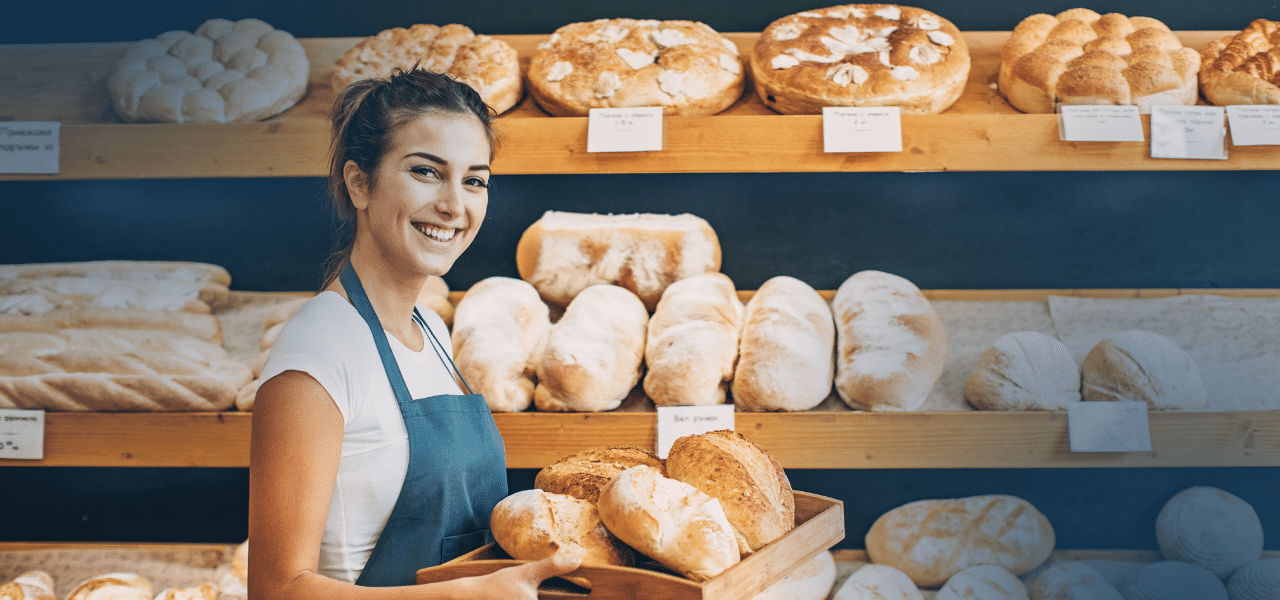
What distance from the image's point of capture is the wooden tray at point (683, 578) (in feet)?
2.31

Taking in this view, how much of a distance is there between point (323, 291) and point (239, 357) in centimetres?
92

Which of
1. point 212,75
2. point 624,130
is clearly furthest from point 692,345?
point 212,75

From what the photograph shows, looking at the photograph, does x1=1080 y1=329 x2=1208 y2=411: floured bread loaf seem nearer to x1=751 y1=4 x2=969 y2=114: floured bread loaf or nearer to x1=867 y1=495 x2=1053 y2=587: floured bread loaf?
x1=867 y1=495 x2=1053 y2=587: floured bread loaf

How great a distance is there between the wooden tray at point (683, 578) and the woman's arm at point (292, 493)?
2.1 inches

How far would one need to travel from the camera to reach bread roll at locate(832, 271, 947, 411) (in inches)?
57.8

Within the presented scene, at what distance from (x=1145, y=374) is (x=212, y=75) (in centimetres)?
213

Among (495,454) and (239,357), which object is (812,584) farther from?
(239,357)

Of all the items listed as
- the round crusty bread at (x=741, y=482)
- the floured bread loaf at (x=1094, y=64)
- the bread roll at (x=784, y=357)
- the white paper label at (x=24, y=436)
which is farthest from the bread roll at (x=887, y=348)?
the white paper label at (x=24, y=436)

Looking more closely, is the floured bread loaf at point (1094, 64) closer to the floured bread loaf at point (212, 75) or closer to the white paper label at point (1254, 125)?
the white paper label at point (1254, 125)

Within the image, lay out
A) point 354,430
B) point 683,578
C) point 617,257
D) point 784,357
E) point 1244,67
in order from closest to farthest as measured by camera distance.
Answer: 1. point 683,578
2. point 354,430
3. point 784,357
4. point 1244,67
5. point 617,257

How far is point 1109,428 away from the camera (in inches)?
54.5

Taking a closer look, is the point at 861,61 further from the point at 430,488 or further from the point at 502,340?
the point at 430,488

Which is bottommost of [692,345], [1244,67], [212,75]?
[692,345]

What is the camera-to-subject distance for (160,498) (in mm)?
2045
